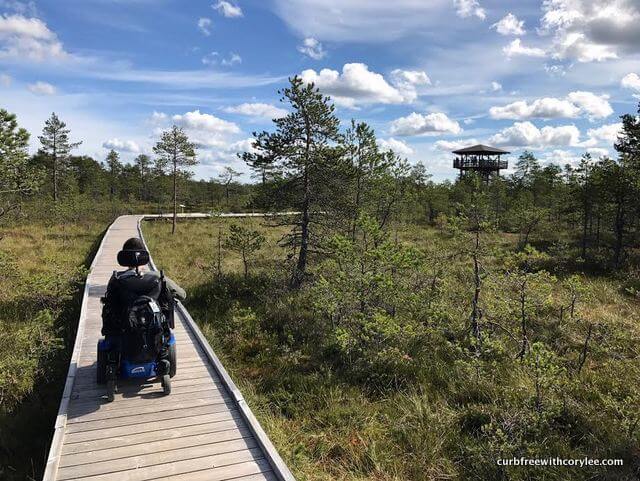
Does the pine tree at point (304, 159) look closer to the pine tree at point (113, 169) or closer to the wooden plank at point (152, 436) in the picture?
the wooden plank at point (152, 436)

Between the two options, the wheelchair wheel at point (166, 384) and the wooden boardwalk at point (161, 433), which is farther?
the wheelchair wheel at point (166, 384)

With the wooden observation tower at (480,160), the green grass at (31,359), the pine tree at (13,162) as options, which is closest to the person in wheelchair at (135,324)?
the green grass at (31,359)

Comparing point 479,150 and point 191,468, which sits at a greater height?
point 479,150

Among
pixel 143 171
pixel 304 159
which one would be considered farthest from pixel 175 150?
pixel 143 171

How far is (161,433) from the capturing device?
4840 mm

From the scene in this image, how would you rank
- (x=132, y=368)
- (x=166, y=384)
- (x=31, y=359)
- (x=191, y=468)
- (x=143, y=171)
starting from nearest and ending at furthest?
1. (x=191, y=468)
2. (x=132, y=368)
3. (x=166, y=384)
4. (x=31, y=359)
5. (x=143, y=171)

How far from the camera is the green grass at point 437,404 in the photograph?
218 inches

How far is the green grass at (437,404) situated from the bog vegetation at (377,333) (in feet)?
0.11

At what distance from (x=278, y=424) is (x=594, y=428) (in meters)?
4.83

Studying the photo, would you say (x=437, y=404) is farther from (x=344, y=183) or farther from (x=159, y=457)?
(x=344, y=183)

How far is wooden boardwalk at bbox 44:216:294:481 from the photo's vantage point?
Result: 419 cm

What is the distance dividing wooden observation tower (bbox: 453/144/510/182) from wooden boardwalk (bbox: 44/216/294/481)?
44.1 meters

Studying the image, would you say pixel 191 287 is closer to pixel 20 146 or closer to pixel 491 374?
pixel 20 146

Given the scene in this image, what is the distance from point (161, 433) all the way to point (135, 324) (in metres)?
1.34
